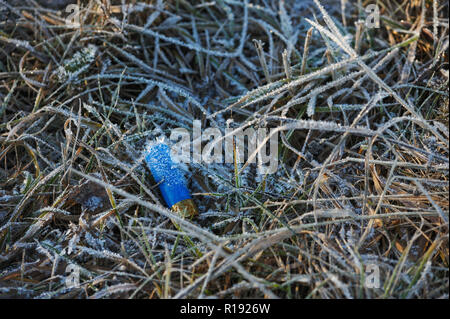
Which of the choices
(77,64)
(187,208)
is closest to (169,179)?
(187,208)

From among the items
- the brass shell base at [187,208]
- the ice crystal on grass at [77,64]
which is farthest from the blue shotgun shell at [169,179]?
the ice crystal on grass at [77,64]

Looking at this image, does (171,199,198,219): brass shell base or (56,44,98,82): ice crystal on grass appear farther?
(56,44,98,82): ice crystal on grass

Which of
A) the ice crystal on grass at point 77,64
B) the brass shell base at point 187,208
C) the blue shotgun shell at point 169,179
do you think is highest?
the ice crystal on grass at point 77,64

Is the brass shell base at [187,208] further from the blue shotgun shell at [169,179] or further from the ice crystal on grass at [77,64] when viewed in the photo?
the ice crystal on grass at [77,64]

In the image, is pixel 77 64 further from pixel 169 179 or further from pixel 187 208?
pixel 187 208

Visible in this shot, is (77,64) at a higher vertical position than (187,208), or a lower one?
higher

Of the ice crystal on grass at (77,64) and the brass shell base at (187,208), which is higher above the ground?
the ice crystal on grass at (77,64)

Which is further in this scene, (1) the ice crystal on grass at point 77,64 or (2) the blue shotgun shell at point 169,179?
(1) the ice crystal on grass at point 77,64

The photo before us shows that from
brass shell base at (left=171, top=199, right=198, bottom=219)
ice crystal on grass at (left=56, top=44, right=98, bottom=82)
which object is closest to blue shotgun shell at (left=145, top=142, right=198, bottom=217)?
brass shell base at (left=171, top=199, right=198, bottom=219)

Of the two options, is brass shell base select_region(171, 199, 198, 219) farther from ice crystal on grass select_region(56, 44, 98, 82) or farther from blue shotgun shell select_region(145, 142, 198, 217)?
ice crystal on grass select_region(56, 44, 98, 82)
